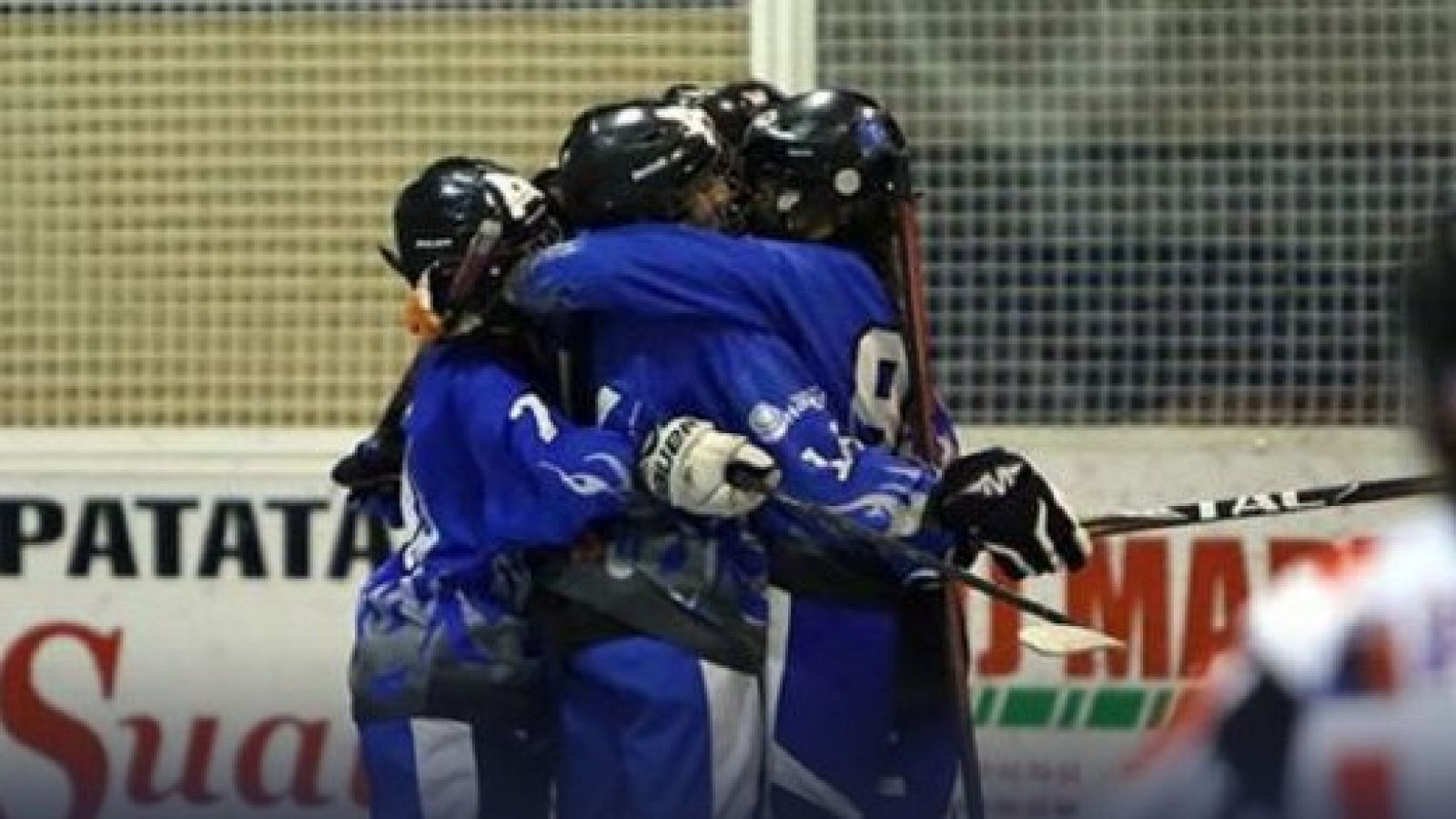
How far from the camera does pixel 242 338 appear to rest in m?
5.51

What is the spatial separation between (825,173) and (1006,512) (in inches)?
16.9

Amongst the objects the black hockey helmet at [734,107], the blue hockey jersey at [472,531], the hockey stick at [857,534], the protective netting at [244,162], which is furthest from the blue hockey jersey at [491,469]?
the protective netting at [244,162]

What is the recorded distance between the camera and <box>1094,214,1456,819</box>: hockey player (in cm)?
174

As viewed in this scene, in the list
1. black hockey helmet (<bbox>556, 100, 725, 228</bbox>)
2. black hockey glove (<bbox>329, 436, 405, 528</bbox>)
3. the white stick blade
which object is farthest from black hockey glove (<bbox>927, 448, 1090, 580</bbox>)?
black hockey glove (<bbox>329, 436, 405, 528</bbox>)

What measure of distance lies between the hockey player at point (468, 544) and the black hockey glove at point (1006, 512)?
33 centimetres

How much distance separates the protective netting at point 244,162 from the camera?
5.38 meters

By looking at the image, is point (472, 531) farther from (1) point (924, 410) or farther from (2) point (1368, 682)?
(2) point (1368, 682)

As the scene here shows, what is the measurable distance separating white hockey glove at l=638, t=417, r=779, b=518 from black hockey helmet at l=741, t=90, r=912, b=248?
0.32 m

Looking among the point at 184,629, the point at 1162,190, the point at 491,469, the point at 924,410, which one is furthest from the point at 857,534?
the point at 184,629

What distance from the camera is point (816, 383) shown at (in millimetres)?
3664

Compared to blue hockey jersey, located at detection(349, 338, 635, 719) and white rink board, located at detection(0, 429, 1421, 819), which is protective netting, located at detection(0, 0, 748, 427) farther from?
blue hockey jersey, located at detection(349, 338, 635, 719)

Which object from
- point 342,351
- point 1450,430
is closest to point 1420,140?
point 342,351

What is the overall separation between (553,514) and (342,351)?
6.20ft

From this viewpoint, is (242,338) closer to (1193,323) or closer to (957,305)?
(957,305)
